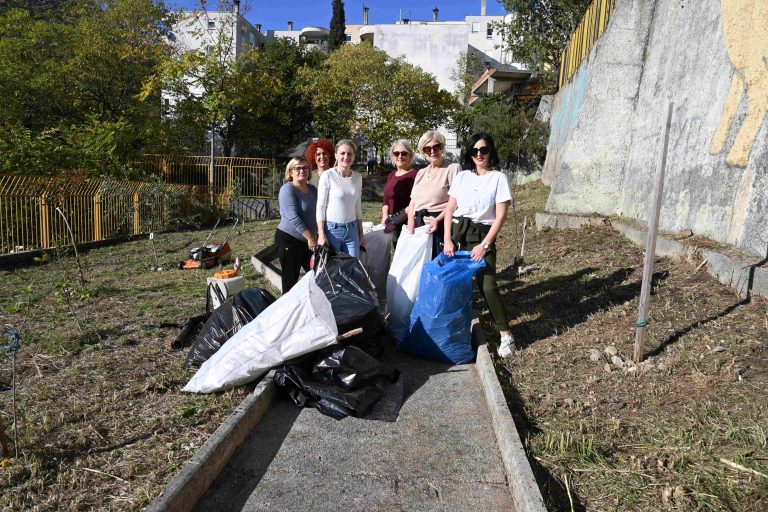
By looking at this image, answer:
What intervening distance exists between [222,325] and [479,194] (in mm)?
2283

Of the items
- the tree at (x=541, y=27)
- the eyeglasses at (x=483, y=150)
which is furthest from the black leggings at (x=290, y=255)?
the tree at (x=541, y=27)

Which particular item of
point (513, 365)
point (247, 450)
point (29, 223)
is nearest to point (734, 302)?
point (513, 365)

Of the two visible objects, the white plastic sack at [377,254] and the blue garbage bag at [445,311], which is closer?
the blue garbage bag at [445,311]

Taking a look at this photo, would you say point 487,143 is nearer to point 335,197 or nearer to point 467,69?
point 335,197

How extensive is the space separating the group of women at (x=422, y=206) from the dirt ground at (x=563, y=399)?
902 millimetres

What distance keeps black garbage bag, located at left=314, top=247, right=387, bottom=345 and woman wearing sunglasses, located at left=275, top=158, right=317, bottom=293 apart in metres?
0.34

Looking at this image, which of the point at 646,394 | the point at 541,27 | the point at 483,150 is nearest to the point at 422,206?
the point at 483,150

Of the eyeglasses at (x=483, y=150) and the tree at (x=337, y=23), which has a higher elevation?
the tree at (x=337, y=23)

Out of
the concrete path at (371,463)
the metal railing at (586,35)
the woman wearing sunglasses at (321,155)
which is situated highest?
the metal railing at (586,35)

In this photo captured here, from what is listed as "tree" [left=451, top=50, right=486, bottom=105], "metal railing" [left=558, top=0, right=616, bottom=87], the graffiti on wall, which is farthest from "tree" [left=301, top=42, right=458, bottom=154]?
the graffiti on wall

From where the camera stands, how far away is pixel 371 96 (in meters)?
29.2

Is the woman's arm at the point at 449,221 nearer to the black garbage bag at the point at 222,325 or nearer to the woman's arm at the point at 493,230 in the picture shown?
the woman's arm at the point at 493,230

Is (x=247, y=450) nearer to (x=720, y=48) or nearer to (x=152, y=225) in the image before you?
(x=720, y=48)

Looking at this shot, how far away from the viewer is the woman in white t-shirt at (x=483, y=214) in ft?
14.8
